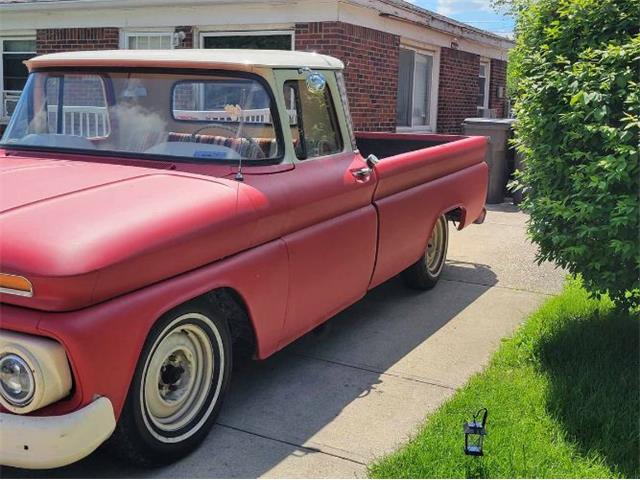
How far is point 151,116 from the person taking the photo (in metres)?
4.11

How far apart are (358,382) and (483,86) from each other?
13.3 m

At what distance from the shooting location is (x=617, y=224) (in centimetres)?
371

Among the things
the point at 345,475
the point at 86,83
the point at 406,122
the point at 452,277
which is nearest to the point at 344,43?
the point at 406,122

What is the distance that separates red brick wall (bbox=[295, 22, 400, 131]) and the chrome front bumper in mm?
8238

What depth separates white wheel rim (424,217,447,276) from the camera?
20.8ft

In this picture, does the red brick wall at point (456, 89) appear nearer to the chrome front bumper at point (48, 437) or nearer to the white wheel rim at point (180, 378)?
the white wheel rim at point (180, 378)

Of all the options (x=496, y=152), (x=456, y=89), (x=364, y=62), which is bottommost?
(x=496, y=152)

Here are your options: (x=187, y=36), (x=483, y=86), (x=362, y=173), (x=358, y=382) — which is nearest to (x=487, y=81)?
(x=483, y=86)

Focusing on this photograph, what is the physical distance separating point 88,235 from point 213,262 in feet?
2.27

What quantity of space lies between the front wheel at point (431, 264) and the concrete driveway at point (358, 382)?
102 mm

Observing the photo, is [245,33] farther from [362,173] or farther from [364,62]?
[362,173]

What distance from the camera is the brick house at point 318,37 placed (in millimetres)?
10375

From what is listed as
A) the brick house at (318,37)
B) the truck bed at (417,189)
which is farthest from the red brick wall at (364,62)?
the truck bed at (417,189)

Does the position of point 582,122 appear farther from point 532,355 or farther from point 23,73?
point 23,73
